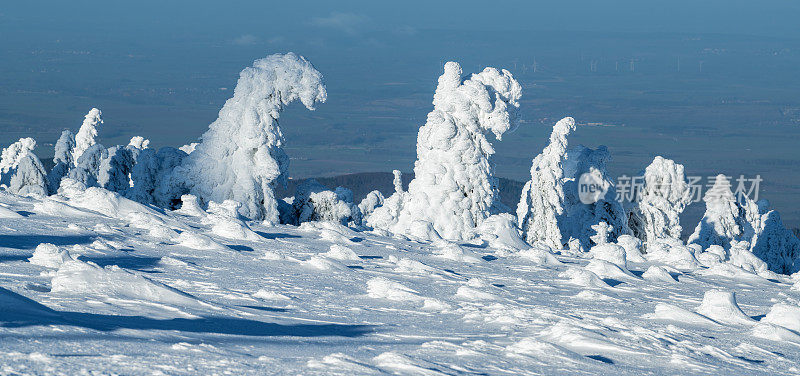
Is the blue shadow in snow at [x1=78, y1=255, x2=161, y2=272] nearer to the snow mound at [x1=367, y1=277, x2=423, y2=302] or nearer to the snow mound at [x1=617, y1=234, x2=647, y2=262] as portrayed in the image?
the snow mound at [x1=367, y1=277, x2=423, y2=302]

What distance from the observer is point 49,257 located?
8406 mm

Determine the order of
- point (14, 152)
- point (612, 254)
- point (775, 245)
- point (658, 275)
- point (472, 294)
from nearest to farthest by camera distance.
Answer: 1. point (472, 294)
2. point (658, 275)
3. point (612, 254)
4. point (775, 245)
5. point (14, 152)

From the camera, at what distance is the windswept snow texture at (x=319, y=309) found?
540 cm

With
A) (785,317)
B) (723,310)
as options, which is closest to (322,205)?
(723,310)

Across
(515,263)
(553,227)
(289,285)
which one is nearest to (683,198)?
(553,227)

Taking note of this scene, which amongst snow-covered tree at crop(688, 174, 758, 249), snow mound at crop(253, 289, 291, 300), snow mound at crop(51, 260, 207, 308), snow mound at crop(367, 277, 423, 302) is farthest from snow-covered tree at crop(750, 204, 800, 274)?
snow mound at crop(51, 260, 207, 308)

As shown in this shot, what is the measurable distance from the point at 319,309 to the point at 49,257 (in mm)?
2412

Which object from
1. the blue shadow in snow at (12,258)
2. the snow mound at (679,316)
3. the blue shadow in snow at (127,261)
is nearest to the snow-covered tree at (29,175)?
the blue shadow in snow at (127,261)

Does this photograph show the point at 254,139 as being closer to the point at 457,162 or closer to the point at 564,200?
the point at 457,162

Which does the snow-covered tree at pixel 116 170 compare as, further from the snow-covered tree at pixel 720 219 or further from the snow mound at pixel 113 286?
the snow mound at pixel 113 286

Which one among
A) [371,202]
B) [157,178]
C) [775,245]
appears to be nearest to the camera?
[157,178]

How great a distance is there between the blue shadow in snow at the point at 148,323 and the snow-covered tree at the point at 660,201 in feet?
104

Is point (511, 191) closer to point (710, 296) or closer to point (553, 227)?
point (553, 227)

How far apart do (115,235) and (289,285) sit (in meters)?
2.96
